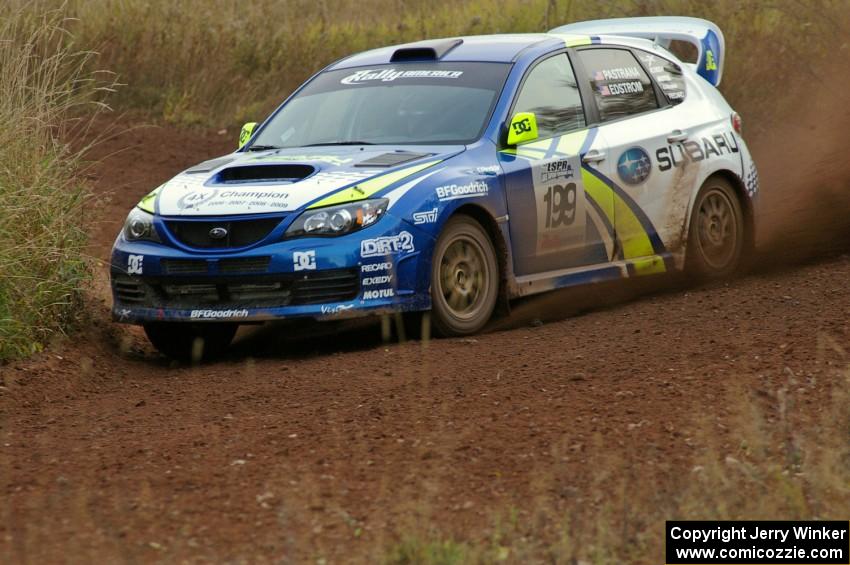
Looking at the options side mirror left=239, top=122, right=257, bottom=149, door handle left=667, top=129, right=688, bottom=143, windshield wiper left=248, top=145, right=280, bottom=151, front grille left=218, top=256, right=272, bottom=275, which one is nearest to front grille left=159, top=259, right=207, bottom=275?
front grille left=218, top=256, right=272, bottom=275

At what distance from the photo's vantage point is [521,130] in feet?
27.6

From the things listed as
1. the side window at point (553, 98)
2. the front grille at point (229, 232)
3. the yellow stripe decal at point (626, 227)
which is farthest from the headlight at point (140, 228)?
the yellow stripe decal at point (626, 227)

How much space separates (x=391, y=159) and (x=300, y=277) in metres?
0.97

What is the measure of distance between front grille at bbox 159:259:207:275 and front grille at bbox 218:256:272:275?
11 centimetres

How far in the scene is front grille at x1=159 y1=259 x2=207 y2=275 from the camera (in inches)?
301

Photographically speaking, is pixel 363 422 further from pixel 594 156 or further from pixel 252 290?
pixel 594 156

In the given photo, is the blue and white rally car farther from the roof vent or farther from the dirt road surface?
the dirt road surface

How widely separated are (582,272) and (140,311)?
270 centimetres

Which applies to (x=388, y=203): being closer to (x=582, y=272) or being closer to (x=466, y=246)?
(x=466, y=246)

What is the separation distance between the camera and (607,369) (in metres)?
6.67

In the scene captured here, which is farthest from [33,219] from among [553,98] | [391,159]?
[553,98]

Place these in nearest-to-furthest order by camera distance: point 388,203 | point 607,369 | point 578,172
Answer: point 607,369 < point 388,203 < point 578,172

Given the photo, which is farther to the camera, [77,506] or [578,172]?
[578,172]

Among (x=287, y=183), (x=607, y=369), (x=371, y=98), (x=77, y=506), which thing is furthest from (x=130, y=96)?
(x=77, y=506)
